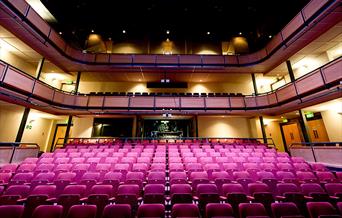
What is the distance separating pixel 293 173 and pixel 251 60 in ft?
22.1

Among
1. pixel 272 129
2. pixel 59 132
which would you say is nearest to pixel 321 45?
pixel 272 129

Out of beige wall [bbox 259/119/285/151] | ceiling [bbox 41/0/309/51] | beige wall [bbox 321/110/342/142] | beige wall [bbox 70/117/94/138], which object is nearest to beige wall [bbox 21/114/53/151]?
beige wall [bbox 70/117/94/138]

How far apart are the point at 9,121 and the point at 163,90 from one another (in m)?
8.05

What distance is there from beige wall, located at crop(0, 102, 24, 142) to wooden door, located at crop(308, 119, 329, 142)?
49.0ft

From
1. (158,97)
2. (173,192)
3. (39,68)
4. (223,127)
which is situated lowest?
(173,192)

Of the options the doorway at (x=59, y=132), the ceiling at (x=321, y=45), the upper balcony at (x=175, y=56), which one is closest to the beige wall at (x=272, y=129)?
the upper balcony at (x=175, y=56)

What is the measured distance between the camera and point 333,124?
7516 mm

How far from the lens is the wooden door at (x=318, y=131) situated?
8013 mm

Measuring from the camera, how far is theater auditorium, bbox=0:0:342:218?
3.04 m

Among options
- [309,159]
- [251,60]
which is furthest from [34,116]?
[309,159]

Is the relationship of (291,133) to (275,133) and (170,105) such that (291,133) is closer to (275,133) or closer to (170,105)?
(275,133)

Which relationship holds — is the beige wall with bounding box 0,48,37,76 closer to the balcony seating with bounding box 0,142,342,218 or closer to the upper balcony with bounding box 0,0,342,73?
the upper balcony with bounding box 0,0,342,73

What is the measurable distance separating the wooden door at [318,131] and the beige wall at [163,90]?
368 centimetres

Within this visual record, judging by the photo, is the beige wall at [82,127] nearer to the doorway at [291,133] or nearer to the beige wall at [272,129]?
the beige wall at [272,129]
